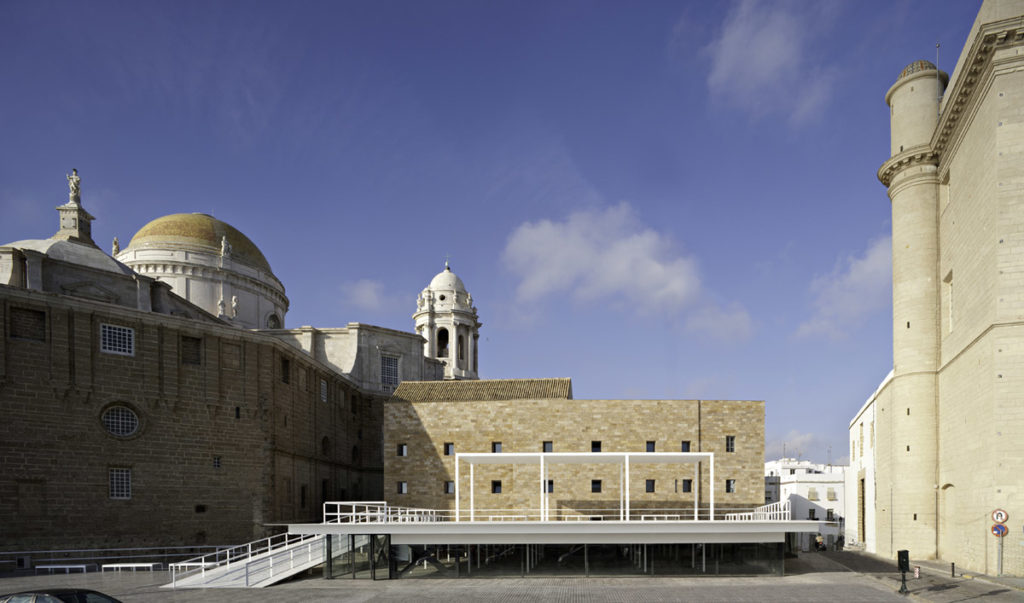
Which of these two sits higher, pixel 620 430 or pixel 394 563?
pixel 620 430

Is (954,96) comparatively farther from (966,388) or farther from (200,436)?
(200,436)

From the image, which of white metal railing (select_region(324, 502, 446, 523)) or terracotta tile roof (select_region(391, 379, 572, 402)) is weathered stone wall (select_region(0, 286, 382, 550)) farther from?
terracotta tile roof (select_region(391, 379, 572, 402))

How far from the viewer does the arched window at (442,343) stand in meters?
71.7

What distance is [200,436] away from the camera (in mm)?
38000

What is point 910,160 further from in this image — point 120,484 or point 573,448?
point 120,484

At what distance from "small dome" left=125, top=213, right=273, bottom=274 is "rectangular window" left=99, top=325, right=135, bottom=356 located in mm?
29108

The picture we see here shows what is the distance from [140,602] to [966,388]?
34.1 meters

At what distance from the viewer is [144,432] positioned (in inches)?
1431

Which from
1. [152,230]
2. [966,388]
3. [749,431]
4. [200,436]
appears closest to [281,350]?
[200,436]

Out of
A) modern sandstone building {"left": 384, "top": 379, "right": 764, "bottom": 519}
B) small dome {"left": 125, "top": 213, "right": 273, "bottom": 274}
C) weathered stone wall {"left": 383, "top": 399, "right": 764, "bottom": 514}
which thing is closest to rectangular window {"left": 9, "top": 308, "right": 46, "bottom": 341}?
modern sandstone building {"left": 384, "top": 379, "right": 764, "bottom": 519}

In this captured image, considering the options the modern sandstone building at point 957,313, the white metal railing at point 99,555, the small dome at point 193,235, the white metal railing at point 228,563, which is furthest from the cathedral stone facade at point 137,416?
the modern sandstone building at point 957,313

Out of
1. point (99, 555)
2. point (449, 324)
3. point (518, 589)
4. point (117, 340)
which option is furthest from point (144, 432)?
point (449, 324)

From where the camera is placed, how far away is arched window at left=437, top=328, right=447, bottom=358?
71688 mm

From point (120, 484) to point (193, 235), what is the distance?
33.4 m
